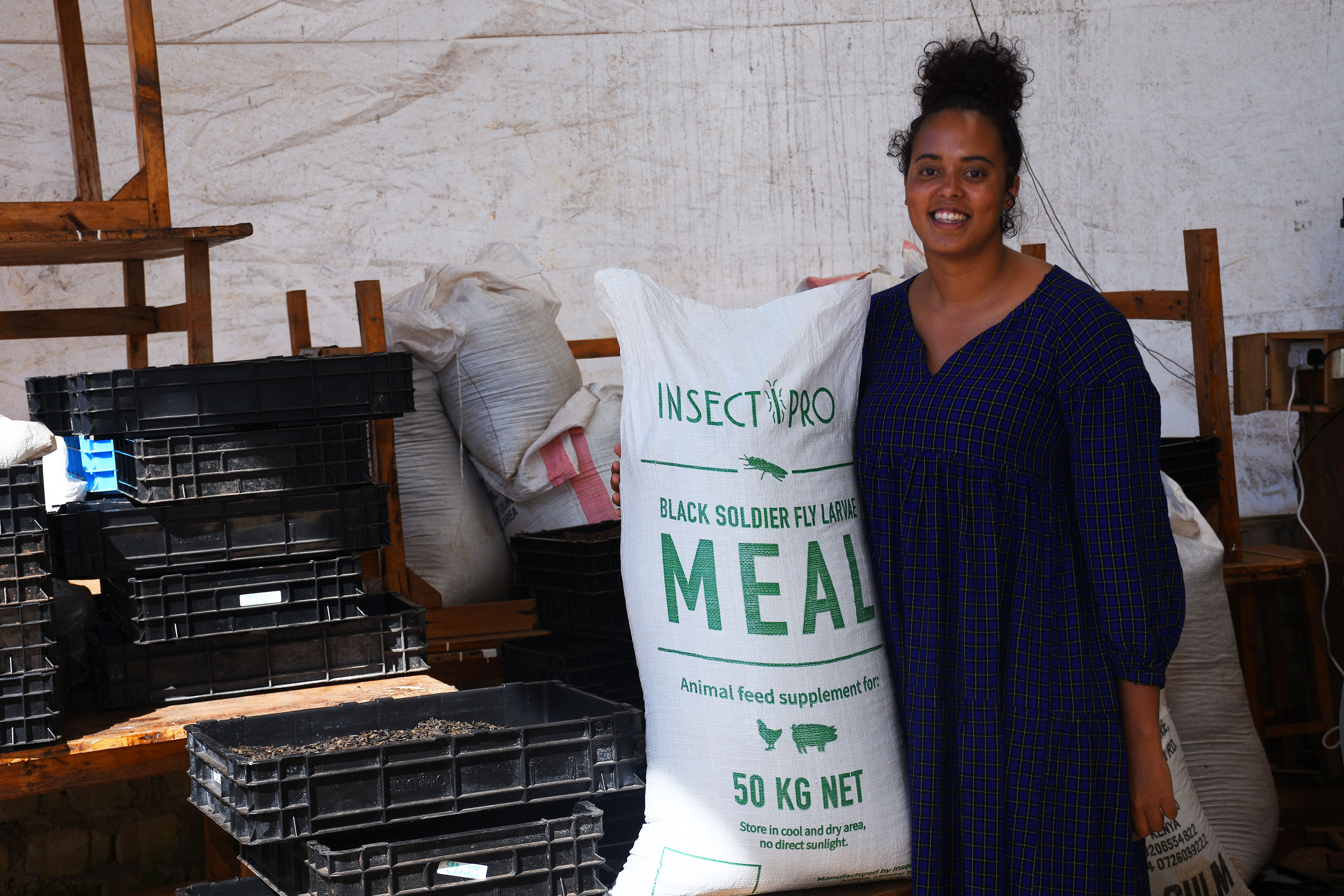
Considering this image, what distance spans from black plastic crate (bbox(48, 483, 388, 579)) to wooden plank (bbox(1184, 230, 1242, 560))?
7.77 feet

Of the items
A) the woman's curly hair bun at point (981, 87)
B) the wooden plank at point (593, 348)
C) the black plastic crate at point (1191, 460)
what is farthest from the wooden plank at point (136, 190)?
the black plastic crate at point (1191, 460)

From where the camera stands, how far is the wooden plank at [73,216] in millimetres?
2318

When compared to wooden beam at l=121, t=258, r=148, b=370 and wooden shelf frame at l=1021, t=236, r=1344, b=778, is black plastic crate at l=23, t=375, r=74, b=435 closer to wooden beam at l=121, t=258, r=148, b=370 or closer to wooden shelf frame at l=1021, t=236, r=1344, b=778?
wooden beam at l=121, t=258, r=148, b=370

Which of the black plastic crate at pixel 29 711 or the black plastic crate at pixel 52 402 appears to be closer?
the black plastic crate at pixel 29 711

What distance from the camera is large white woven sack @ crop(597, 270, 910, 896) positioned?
180 cm

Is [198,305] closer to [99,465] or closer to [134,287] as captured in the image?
[99,465]

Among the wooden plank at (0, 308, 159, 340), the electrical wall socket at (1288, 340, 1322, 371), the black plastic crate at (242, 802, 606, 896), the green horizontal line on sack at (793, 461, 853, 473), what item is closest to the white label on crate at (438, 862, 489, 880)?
the black plastic crate at (242, 802, 606, 896)

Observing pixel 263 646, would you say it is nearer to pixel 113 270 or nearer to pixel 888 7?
pixel 113 270

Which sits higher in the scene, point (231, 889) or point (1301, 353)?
point (1301, 353)

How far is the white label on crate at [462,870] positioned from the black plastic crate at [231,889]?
506 millimetres

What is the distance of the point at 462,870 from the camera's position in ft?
5.60

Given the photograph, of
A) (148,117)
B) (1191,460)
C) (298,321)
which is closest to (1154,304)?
(1191,460)

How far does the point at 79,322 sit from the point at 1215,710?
301cm

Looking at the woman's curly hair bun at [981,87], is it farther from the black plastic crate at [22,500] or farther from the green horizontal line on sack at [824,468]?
the black plastic crate at [22,500]
